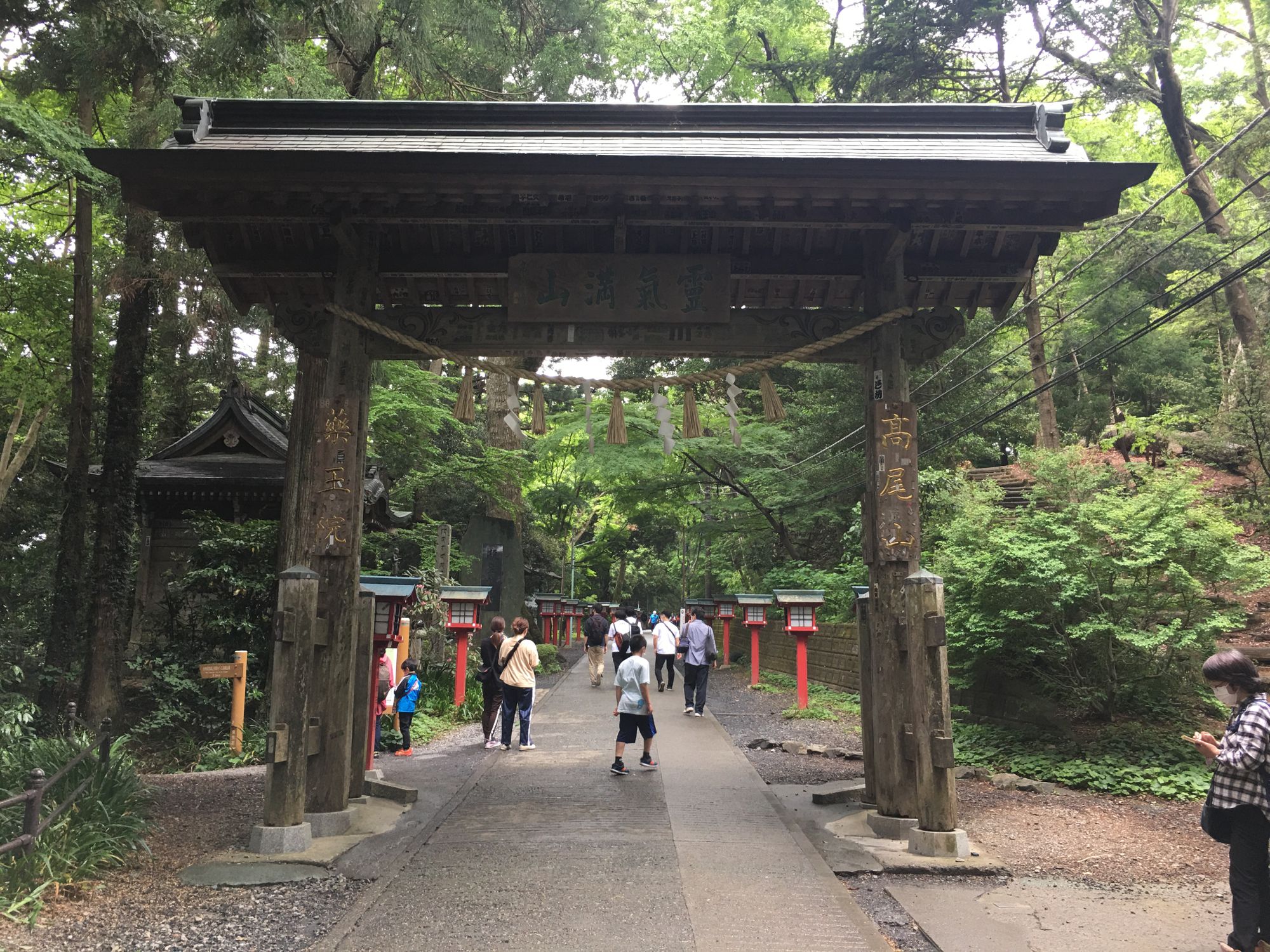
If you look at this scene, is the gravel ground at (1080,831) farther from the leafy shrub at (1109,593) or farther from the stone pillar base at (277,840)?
the stone pillar base at (277,840)

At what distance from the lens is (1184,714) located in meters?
9.79

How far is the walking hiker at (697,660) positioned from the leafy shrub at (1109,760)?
5.00 m

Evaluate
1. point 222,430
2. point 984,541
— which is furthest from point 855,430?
point 222,430

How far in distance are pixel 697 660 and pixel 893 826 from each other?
320 inches

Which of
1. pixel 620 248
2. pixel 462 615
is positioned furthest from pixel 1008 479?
pixel 620 248

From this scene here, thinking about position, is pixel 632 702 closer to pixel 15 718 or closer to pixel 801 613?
pixel 15 718

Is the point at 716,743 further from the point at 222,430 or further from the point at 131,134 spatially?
the point at 131,134

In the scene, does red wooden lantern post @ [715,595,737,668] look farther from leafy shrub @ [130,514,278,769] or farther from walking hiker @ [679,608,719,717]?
leafy shrub @ [130,514,278,769]

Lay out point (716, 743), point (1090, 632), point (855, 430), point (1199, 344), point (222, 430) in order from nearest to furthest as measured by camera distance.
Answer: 1. point (1090, 632)
2. point (716, 743)
3. point (222, 430)
4. point (855, 430)
5. point (1199, 344)

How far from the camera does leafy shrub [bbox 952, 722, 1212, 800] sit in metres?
8.66

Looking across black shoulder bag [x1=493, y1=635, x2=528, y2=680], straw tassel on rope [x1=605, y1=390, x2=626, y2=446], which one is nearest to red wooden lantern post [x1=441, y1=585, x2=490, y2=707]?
black shoulder bag [x1=493, y1=635, x2=528, y2=680]

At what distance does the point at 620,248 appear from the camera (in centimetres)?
729

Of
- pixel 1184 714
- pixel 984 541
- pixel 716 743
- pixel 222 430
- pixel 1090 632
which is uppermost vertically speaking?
pixel 222 430

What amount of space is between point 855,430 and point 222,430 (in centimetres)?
1301
